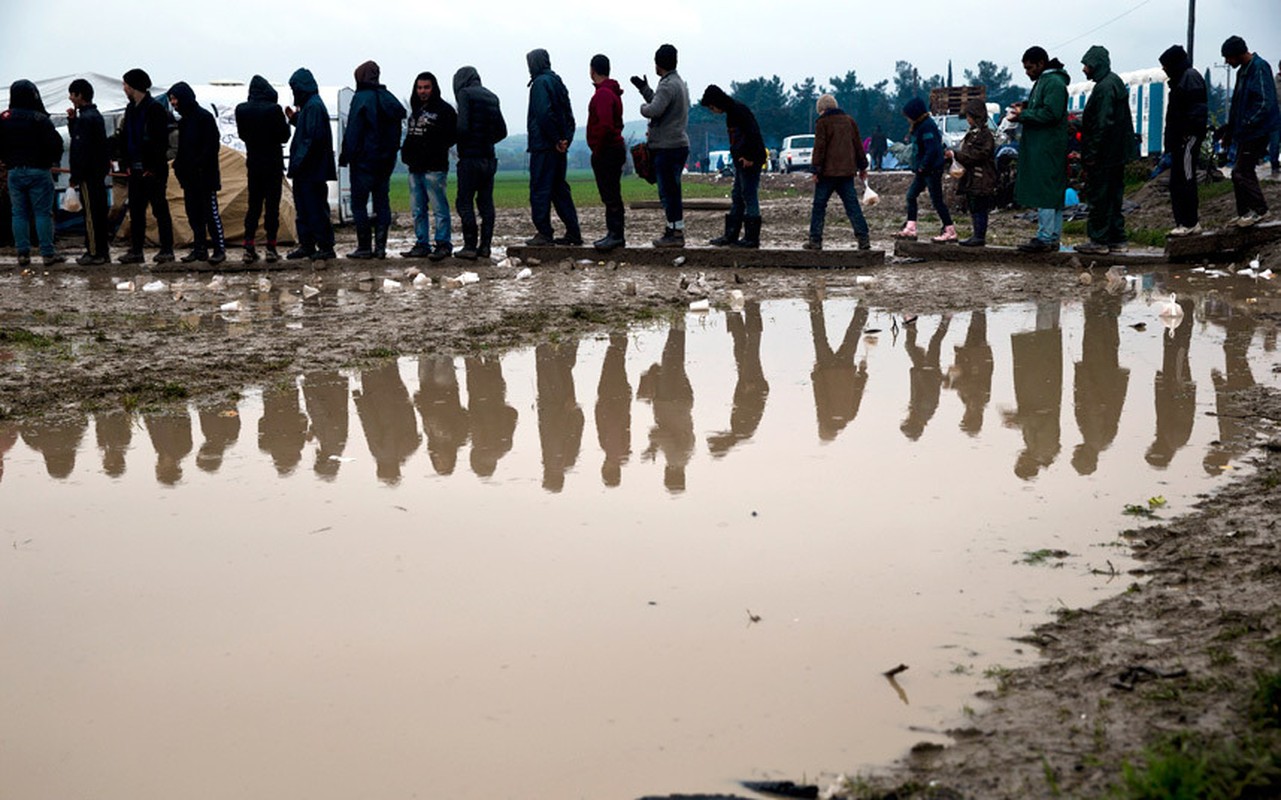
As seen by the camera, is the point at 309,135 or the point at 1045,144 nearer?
the point at 1045,144

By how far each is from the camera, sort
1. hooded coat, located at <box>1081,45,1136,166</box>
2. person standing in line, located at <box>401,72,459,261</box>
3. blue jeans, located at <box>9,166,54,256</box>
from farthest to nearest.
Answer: blue jeans, located at <box>9,166,54,256</box>
person standing in line, located at <box>401,72,459,261</box>
hooded coat, located at <box>1081,45,1136,166</box>

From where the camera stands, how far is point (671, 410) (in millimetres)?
6309

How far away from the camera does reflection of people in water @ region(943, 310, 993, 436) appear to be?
6020mm

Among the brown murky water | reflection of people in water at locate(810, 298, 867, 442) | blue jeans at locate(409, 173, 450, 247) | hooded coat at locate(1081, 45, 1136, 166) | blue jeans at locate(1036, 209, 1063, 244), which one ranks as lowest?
the brown murky water

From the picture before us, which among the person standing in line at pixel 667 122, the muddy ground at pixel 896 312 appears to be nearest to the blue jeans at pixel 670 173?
the person standing in line at pixel 667 122

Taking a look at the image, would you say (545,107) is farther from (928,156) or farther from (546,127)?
(928,156)

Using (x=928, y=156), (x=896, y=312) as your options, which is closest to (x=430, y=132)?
(x=928, y=156)

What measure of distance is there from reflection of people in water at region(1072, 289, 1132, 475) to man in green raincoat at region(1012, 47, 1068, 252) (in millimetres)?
3094

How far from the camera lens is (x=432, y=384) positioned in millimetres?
7012

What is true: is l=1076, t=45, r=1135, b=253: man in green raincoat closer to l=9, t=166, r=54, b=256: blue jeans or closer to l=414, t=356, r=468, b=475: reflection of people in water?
l=414, t=356, r=468, b=475: reflection of people in water

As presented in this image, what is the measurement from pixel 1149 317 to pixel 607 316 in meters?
3.53

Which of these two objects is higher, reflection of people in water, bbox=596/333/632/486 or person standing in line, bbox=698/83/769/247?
person standing in line, bbox=698/83/769/247

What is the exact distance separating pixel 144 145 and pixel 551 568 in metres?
10.9

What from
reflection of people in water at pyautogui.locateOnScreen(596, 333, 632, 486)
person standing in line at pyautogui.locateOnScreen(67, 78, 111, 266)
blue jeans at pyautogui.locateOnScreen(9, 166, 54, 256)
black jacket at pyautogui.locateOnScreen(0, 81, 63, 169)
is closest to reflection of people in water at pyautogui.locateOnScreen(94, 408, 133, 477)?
reflection of people in water at pyautogui.locateOnScreen(596, 333, 632, 486)
